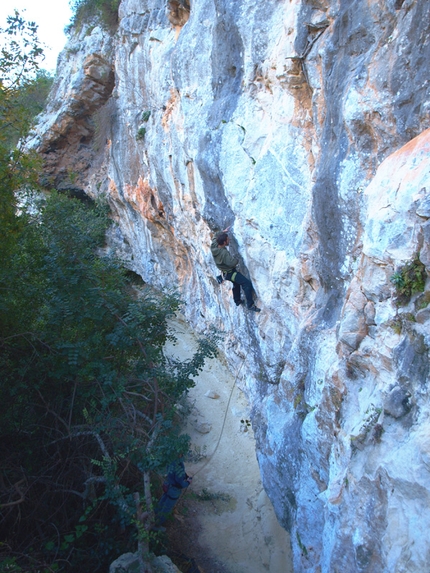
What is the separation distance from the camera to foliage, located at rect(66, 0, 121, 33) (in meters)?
15.0

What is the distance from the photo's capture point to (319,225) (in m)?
5.28

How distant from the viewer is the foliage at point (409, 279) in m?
3.49

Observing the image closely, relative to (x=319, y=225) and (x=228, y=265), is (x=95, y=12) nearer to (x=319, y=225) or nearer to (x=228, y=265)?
(x=228, y=265)

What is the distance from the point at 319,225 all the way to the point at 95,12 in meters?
15.5

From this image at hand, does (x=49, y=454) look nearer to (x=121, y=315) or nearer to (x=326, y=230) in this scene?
(x=121, y=315)

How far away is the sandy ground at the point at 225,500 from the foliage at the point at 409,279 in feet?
16.8

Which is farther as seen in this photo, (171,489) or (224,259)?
(224,259)

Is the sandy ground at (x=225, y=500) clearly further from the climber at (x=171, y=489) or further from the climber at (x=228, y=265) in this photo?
the climber at (x=228, y=265)

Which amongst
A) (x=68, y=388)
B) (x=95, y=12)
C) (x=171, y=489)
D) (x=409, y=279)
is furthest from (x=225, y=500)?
(x=95, y=12)

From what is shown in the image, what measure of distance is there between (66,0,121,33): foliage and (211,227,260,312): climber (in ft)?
38.4


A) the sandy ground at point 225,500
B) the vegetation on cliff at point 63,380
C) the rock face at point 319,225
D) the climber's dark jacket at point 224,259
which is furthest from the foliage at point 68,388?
the rock face at point 319,225

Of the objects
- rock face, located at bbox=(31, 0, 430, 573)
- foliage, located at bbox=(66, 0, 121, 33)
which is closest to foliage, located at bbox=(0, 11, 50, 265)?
rock face, located at bbox=(31, 0, 430, 573)

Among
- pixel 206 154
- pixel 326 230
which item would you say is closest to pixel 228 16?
pixel 206 154

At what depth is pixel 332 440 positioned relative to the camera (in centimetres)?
472
